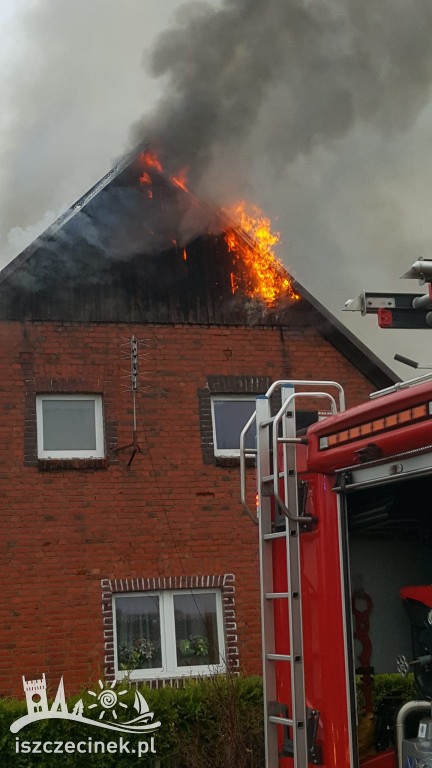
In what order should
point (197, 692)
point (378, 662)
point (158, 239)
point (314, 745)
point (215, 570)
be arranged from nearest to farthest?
1. point (314, 745)
2. point (378, 662)
3. point (197, 692)
4. point (215, 570)
5. point (158, 239)

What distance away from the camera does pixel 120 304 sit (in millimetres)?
11492

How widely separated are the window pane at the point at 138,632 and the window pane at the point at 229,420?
2.01 meters

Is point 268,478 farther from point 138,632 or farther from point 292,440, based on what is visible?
point 138,632

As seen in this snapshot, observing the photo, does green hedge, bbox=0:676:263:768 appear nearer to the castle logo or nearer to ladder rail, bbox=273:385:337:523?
the castle logo

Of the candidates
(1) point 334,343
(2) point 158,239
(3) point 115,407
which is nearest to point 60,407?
(3) point 115,407

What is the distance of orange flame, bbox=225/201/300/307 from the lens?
11633 millimetres

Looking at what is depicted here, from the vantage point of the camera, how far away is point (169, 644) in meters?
10.7

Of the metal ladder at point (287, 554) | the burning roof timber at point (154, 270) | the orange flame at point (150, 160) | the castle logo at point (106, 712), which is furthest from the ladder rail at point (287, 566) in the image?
the orange flame at point (150, 160)

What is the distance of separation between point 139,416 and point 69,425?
0.82 metres

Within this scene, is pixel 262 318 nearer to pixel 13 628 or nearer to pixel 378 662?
pixel 13 628

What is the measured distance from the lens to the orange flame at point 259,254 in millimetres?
11633

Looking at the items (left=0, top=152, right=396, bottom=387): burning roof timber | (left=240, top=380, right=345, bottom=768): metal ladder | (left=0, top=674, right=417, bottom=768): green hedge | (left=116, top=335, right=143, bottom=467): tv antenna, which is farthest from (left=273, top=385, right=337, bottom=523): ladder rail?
(left=0, top=152, right=396, bottom=387): burning roof timber

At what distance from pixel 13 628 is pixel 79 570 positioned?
927mm

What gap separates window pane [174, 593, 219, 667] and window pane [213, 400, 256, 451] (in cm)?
182
